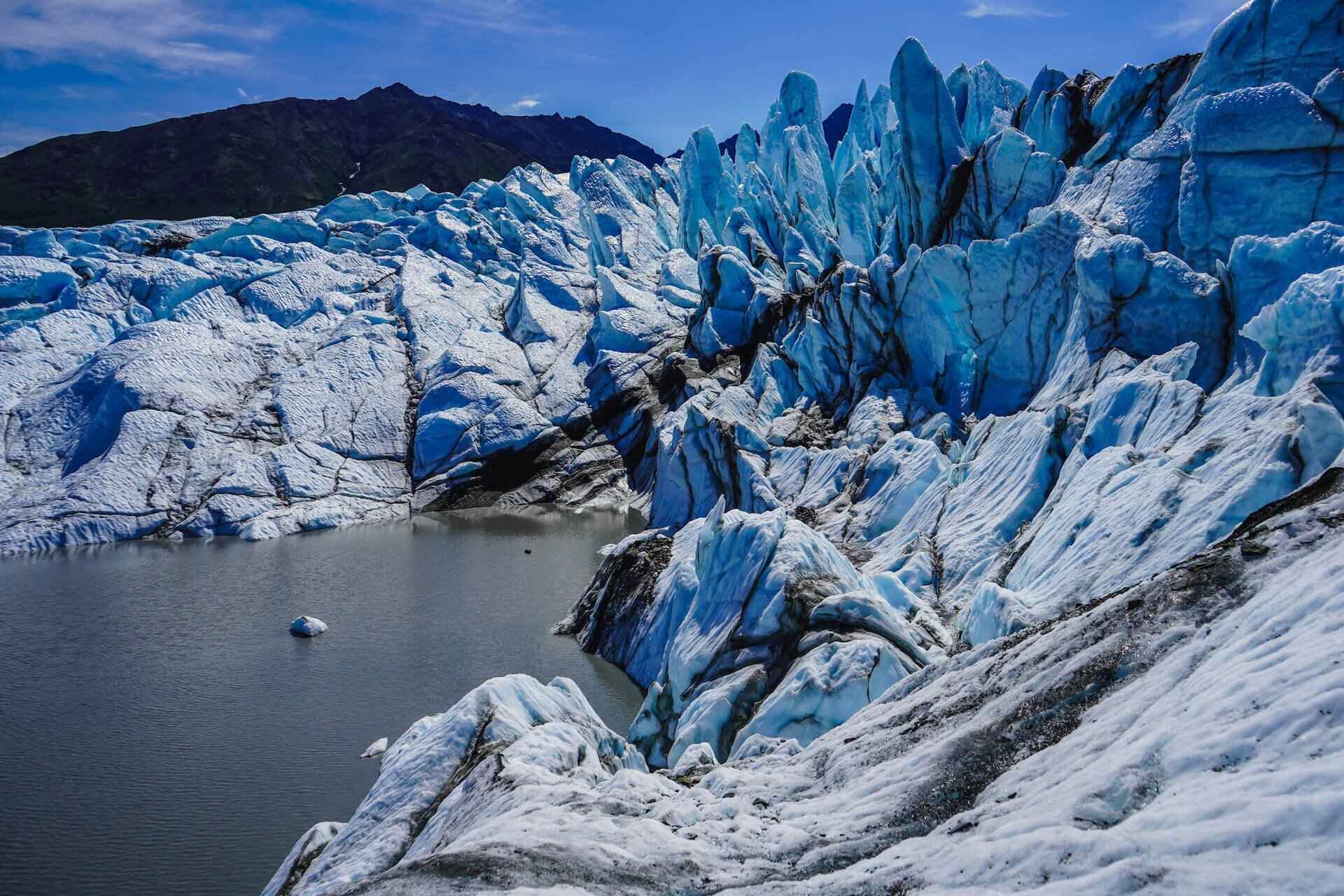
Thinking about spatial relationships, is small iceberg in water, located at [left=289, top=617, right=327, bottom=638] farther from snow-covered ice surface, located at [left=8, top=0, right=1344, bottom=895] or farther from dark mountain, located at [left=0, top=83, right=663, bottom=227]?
dark mountain, located at [left=0, top=83, right=663, bottom=227]

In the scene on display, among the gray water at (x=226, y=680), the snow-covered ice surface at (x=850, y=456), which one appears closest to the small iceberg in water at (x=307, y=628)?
the gray water at (x=226, y=680)

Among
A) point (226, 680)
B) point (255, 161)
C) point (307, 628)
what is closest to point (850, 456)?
point (307, 628)

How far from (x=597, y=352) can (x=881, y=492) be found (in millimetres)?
29638

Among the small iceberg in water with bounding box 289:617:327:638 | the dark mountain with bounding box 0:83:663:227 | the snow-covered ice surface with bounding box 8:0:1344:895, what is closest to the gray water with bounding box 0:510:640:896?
the small iceberg in water with bounding box 289:617:327:638

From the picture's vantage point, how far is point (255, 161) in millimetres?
118438

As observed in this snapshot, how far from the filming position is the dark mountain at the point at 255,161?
10531cm

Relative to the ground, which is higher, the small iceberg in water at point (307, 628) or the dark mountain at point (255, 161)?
the dark mountain at point (255, 161)

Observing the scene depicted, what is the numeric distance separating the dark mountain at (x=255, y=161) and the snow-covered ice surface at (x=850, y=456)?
51.2 metres

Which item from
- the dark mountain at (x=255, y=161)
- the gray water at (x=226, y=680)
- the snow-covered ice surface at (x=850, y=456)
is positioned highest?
the dark mountain at (x=255, y=161)

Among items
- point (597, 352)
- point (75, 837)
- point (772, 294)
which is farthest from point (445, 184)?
point (75, 837)

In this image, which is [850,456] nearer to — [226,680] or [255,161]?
[226,680]

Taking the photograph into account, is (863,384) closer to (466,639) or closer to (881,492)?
(881,492)

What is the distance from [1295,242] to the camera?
16922mm

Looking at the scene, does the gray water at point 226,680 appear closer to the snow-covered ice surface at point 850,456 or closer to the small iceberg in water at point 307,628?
the small iceberg in water at point 307,628
